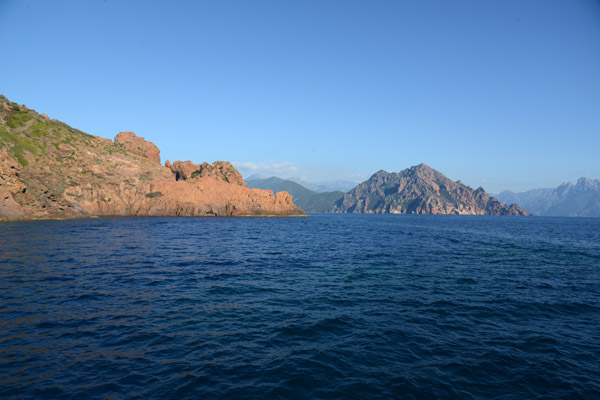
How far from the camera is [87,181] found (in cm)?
9400

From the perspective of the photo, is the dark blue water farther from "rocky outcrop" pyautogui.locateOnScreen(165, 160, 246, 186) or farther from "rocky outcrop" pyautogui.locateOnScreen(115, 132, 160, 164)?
"rocky outcrop" pyautogui.locateOnScreen(115, 132, 160, 164)

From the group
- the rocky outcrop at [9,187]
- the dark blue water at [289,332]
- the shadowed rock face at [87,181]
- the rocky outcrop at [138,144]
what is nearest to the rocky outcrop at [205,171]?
the shadowed rock face at [87,181]

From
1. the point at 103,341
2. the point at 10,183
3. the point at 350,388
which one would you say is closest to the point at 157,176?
the point at 10,183

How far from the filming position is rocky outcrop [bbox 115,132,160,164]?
137 meters

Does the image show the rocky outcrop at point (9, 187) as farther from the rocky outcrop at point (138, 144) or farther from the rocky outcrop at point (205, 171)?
the rocky outcrop at point (205, 171)

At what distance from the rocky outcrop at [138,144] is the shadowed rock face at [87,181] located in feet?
1.45

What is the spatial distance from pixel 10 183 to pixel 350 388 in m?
91.2

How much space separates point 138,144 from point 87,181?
4988 cm

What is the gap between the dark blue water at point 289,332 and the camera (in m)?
9.25

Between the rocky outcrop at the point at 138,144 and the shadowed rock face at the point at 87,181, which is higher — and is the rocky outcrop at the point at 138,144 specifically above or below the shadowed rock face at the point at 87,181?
above

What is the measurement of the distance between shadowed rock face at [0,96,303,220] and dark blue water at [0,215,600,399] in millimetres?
61964

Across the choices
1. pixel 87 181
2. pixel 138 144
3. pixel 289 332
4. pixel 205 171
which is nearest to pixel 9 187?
pixel 87 181

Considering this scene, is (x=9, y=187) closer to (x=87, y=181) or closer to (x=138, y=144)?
(x=87, y=181)

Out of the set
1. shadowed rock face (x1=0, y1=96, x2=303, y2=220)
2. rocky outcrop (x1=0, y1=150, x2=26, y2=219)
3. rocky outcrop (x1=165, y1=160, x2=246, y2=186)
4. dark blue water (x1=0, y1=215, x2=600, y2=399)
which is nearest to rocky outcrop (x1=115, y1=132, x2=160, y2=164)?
shadowed rock face (x1=0, y1=96, x2=303, y2=220)
